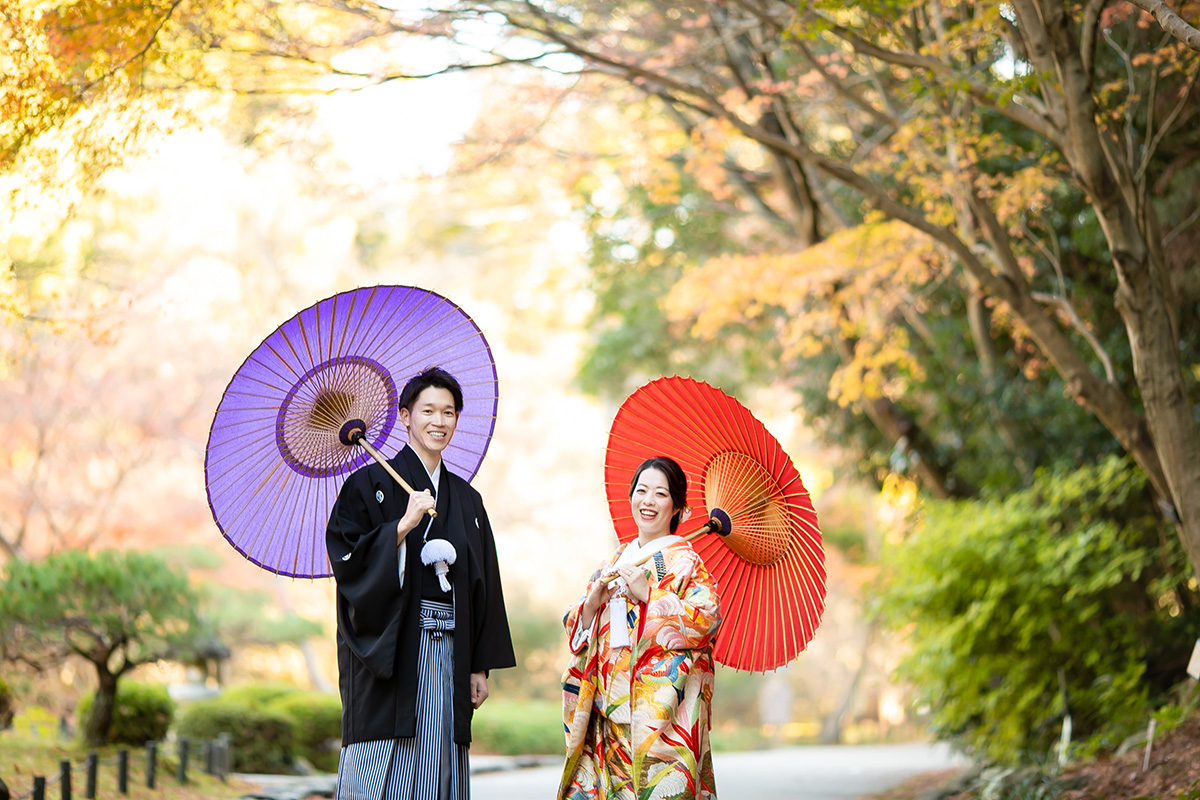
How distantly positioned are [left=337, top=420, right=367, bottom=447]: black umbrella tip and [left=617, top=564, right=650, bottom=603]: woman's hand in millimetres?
1020

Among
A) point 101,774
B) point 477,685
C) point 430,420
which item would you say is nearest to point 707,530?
point 477,685

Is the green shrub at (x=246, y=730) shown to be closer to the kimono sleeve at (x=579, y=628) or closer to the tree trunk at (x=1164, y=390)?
the kimono sleeve at (x=579, y=628)

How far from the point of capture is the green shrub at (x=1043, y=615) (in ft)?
25.8

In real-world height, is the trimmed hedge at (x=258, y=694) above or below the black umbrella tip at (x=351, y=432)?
below

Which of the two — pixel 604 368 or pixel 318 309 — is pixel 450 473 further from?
pixel 604 368

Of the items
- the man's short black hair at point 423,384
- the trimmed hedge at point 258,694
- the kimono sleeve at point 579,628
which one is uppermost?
the man's short black hair at point 423,384

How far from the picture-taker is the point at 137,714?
27.8ft

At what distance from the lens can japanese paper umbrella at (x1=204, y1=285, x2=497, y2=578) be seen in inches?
150

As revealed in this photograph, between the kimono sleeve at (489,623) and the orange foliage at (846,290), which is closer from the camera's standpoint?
the kimono sleeve at (489,623)

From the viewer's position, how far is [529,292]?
24375mm

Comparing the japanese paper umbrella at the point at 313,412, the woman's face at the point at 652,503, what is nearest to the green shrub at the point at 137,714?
the japanese paper umbrella at the point at 313,412

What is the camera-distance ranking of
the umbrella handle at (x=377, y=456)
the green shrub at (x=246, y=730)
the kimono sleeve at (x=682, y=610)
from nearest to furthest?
the umbrella handle at (x=377, y=456), the kimono sleeve at (x=682, y=610), the green shrub at (x=246, y=730)

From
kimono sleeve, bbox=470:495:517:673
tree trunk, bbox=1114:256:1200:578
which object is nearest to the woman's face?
kimono sleeve, bbox=470:495:517:673

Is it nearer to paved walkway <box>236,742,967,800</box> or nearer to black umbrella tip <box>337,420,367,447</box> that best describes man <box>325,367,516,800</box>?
black umbrella tip <box>337,420,367,447</box>
